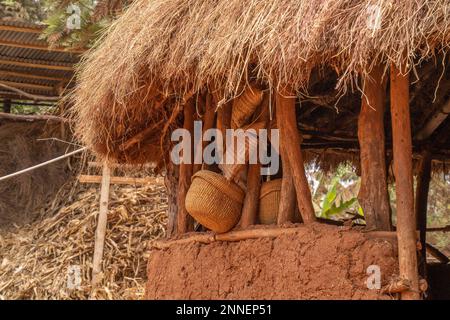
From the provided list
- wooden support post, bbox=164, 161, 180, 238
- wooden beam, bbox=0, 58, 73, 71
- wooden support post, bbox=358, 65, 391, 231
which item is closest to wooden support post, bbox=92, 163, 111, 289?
wooden beam, bbox=0, 58, 73, 71

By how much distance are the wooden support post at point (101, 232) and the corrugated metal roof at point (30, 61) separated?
5.28 ft

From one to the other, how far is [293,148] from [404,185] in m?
0.95

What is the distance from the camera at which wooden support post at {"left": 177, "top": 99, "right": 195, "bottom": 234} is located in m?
6.71

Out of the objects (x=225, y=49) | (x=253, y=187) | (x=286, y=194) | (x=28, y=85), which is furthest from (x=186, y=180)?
(x=28, y=85)

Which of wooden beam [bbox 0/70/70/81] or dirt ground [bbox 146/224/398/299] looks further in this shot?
wooden beam [bbox 0/70/70/81]

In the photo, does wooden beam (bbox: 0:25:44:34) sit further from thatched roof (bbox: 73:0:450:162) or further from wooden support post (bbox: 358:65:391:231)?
wooden support post (bbox: 358:65:391:231)

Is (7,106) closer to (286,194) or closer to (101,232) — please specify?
(101,232)

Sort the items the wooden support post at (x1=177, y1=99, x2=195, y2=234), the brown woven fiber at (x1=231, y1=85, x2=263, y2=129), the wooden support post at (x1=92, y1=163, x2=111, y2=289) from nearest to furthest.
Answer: the brown woven fiber at (x1=231, y1=85, x2=263, y2=129)
the wooden support post at (x1=177, y1=99, x2=195, y2=234)
the wooden support post at (x1=92, y1=163, x2=111, y2=289)

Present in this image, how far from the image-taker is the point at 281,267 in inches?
215

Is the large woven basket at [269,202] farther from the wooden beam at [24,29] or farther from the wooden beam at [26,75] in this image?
the wooden beam at [26,75]

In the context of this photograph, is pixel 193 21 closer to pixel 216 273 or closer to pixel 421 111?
pixel 216 273

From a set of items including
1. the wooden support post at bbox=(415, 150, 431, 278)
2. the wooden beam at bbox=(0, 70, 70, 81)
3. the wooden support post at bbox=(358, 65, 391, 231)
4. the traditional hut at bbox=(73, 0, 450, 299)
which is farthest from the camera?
the wooden beam at bbox=(0, 70, 70, 81)

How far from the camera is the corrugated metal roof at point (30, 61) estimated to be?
10189mm

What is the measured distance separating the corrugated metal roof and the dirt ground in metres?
4.58
